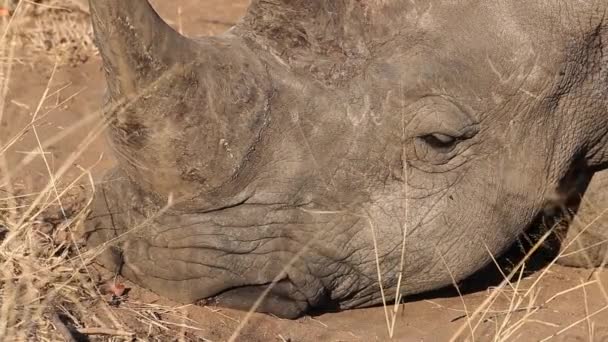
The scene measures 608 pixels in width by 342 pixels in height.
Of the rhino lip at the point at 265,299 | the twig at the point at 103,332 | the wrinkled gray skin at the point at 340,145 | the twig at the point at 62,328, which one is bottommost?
the twig at the point at 103,332

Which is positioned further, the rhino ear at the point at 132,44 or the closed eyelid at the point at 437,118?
the closed eyelid at the point at 437,118

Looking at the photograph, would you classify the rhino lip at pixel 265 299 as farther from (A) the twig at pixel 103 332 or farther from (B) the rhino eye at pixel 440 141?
(B) the rhino eye at pixel 440 141

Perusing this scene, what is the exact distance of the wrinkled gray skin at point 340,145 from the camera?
14.4 feet

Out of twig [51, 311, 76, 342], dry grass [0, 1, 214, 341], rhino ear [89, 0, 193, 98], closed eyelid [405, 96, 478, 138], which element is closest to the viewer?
rhino ear [89, 0, 193, 98]

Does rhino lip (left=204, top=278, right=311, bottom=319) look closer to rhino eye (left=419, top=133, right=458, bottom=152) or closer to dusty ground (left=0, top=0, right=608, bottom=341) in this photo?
dusty ground (left=0, top=0, right=608, bottom=341)

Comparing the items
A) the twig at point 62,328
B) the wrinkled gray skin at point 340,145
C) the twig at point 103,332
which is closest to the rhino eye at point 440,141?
the wrinkled gray skin at point 340,145

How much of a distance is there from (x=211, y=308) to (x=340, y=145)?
866 millimetres

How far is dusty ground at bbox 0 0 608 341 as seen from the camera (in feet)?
15.4

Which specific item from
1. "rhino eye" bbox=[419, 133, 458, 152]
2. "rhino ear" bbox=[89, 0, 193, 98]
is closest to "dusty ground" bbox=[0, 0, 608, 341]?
"rhino eye" bbox=[419, 133, 458, 152]

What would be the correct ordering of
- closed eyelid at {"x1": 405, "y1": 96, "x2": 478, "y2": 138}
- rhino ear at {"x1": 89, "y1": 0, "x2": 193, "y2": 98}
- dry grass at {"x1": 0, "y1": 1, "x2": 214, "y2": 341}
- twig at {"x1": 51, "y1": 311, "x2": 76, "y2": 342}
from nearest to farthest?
rhino ear at {"x1": 89, "y1": 0, "x2": 193, "y2": 98} < twig at {"x1": 51, "y1": 311, "x2": 76, "y2": 342} < dry grass at {"x1": 0, "y1": 1, "x2": 214, "y2": 341} < closed eyelid at {"x1": 405, "y1": 96, "x2": 478, "y2": 138}

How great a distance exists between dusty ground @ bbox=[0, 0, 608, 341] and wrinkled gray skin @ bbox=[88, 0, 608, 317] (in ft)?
0.35

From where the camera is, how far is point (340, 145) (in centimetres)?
461

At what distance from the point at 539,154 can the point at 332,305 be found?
3.59ft

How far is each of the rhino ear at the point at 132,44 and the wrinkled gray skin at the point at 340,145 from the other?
12cm
